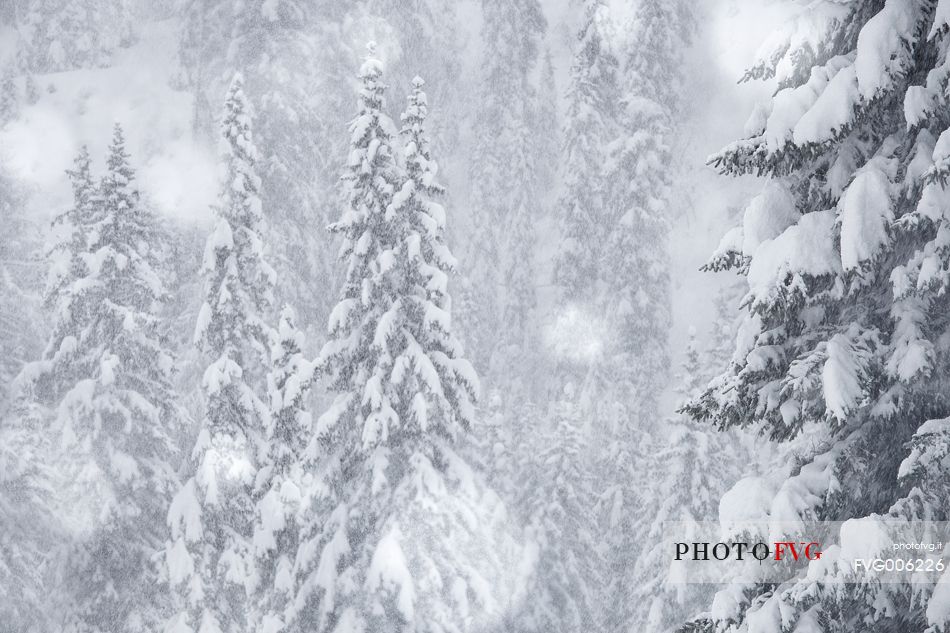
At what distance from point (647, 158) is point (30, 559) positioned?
27.8 meters

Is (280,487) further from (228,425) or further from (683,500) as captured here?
(683,500)

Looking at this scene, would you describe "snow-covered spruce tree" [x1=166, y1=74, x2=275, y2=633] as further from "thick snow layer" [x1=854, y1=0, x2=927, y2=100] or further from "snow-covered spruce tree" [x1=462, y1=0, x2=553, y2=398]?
"snow-covered spruce tree" [x1=462, y1=0, x2=553, y2=398]

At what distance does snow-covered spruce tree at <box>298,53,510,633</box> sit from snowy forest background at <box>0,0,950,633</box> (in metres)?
0.07

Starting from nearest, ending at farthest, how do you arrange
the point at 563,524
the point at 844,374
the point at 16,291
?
the point at 844,374 → the point at 563,524 → the point at 16,291

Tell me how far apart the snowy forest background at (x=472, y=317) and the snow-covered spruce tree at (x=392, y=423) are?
0.07 metres

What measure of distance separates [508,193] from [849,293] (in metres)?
41.4

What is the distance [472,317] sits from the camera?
138 feet

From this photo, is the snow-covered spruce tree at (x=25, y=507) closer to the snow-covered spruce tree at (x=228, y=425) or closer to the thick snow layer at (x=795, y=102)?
the snow-covered spruce tree at (x=228, y=425)

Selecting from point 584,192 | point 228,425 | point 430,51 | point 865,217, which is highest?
point 430,51

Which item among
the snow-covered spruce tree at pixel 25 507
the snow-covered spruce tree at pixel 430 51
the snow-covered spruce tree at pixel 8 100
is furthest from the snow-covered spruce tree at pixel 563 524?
the snow-covered spruce tree at pixel 8 100

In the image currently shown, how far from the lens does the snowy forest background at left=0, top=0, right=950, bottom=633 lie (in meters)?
6.50

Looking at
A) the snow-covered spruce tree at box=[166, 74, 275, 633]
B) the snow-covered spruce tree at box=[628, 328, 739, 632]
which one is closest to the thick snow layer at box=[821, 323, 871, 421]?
the snow-covered spruce tree at box=[166, 74, 275, 633]

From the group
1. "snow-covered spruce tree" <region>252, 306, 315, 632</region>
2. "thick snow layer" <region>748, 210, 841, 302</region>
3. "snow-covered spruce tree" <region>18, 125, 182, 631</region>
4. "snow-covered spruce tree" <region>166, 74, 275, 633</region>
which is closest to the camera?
"thick snow layer" <region>748, 210, 841, 302</region>

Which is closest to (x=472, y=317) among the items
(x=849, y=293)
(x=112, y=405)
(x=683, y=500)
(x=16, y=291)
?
(x=16, y=291)
